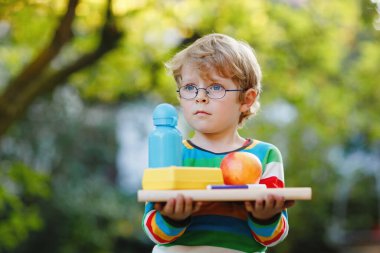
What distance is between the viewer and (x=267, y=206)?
2.19m

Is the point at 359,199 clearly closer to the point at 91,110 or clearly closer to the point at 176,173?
the point at 91,110

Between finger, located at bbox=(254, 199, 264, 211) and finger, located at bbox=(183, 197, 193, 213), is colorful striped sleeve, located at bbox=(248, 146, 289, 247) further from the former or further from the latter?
finger, located at bbox=(183, 197, 193, 213)

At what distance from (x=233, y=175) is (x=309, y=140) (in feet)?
44.3

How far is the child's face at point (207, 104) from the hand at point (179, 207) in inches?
13.2

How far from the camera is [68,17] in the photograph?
727 cm

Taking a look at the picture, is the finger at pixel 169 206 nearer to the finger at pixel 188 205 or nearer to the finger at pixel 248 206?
the finger at pixel 188 205

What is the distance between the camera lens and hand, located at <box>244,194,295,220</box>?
7.13 feet

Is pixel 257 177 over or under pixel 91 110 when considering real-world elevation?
under

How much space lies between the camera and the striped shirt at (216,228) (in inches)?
93.0

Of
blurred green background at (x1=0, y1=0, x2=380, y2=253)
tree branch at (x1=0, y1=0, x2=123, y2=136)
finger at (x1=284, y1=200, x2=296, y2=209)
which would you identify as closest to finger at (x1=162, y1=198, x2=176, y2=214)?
finger at (x1=284, y1=200, x2=296, y2=209)

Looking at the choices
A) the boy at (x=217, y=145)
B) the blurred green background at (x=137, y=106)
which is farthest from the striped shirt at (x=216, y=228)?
the blurred green background at (x=137, y=106)

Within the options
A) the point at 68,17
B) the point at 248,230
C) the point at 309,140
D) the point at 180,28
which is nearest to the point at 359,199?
the point at 309,140

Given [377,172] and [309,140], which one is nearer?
[309,140]

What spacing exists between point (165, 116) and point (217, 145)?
8.9 inches
